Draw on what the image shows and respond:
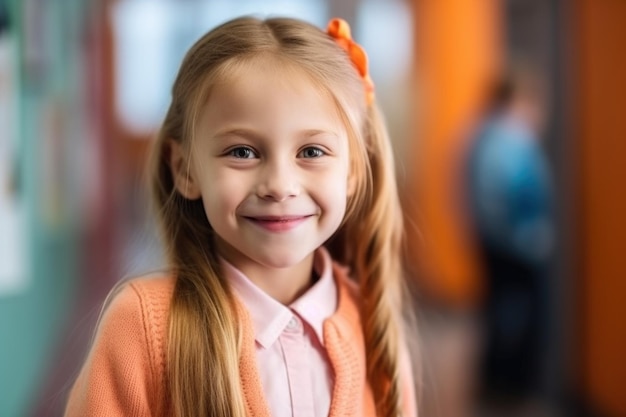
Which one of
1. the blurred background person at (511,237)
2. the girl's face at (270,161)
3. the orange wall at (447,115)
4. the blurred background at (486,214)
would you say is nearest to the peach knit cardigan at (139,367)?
the girl's face at (270,161)

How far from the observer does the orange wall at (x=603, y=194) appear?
3.27 metres

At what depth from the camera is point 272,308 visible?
1.16 meters

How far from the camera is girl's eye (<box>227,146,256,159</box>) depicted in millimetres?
1082

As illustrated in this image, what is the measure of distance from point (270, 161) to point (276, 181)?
3 centimetres

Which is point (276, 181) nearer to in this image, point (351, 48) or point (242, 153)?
point (242, 153)

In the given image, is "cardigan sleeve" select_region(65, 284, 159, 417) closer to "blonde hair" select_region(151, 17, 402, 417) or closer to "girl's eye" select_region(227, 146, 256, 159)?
"blonde hair" select_region(151, 17, 402, 417)

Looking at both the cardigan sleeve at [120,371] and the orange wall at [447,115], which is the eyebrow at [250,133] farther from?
the orange wall at [447,115]

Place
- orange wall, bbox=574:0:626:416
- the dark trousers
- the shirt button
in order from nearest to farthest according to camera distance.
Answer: the shirt button, orange wall, bbox=574:0:626:416, the dark trousers

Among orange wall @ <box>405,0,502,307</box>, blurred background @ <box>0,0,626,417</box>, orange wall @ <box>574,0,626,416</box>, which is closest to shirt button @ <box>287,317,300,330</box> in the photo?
blurred background @ <box>0,0,626,417</box>

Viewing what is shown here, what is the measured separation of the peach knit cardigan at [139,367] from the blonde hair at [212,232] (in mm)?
19

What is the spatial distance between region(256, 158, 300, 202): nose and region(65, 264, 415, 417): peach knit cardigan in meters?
0.18

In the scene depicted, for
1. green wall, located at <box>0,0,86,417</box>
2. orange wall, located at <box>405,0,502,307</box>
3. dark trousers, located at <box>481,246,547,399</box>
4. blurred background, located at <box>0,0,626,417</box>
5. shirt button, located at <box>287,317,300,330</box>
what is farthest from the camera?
orange wall, located at <box>405,0,502,307</box>

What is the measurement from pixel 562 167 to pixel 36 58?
223cm

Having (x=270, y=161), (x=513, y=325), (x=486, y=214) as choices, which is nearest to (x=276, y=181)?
(x=270, y=161)
